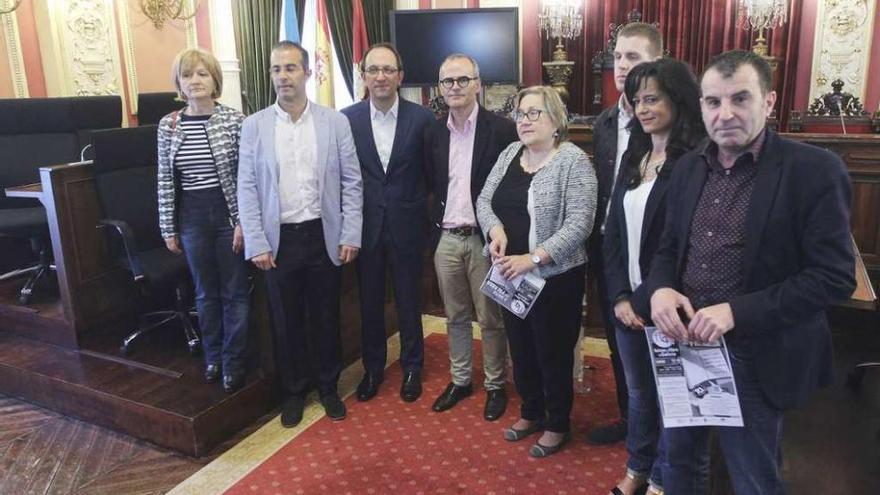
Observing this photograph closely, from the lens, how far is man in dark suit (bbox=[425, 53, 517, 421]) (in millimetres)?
2539

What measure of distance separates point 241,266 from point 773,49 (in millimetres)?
4579

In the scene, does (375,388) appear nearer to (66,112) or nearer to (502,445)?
(502,445)

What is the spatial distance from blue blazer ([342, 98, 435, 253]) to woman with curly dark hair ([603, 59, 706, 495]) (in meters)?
0.95

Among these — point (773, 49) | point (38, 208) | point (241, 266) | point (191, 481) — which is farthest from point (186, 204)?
point (773, 49)

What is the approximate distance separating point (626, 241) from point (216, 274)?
5.48 feet

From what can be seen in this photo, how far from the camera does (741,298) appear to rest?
4.58ft

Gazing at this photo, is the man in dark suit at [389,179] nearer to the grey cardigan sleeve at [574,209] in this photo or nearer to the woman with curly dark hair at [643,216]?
the grey cardigan sleeve at [574,209]

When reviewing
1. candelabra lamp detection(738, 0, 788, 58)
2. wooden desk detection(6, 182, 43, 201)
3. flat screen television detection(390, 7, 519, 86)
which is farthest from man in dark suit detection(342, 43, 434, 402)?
candelabra lamp detection(738, 0, 788, 58)

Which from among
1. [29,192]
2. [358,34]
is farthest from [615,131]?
[358,34]

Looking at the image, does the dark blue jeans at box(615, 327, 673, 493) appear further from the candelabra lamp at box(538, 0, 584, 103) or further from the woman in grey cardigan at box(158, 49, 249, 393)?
the candelabra lamp at box(538, 0, 584, 103)

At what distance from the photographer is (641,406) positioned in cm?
202

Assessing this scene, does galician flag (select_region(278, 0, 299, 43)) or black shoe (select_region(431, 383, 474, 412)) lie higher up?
galician flag (select_region(278, 0, 299, 43))

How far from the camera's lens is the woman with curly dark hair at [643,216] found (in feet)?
5.74

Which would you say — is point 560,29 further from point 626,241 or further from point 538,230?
point 626,241
